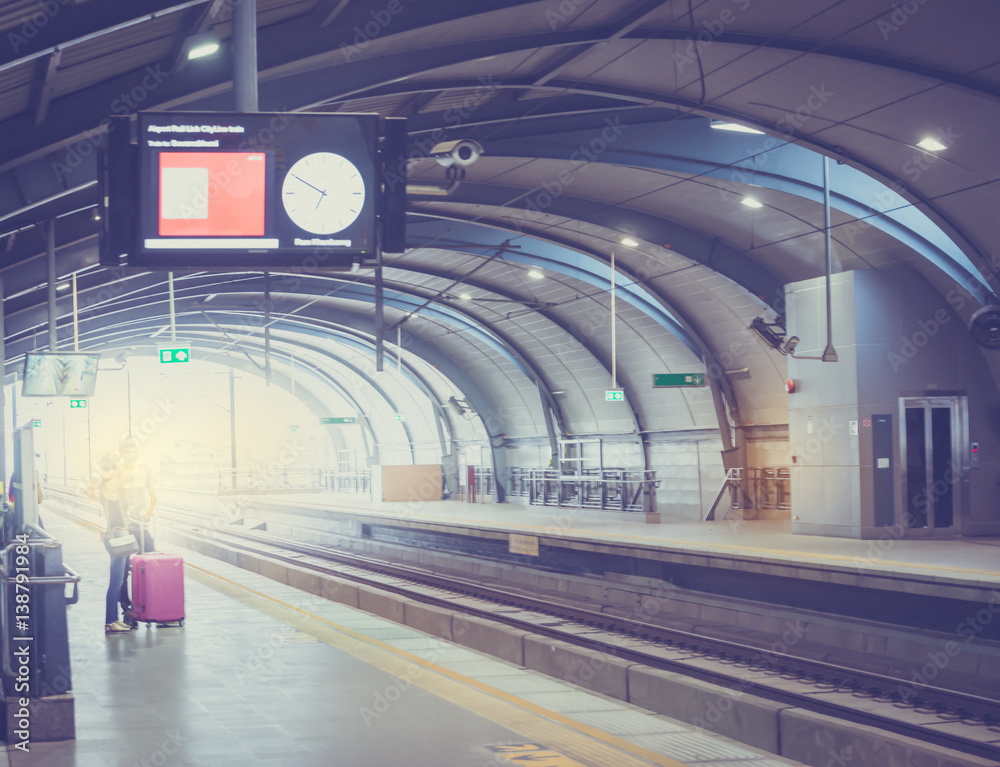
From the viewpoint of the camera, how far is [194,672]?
7.84m

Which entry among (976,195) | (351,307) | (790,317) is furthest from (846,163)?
(351,307)

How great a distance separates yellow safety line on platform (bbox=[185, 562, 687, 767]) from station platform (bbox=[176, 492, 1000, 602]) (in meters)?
5.87

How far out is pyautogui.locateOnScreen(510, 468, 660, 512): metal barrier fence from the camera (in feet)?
84.7

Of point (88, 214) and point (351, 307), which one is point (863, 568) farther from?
point (351, 307)

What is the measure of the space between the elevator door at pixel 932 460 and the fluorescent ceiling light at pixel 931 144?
4386mm

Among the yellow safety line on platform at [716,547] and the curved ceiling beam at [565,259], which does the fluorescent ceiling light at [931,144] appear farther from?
the curved ceiling beam at [565,259]

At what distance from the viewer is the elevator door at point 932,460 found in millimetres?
16719

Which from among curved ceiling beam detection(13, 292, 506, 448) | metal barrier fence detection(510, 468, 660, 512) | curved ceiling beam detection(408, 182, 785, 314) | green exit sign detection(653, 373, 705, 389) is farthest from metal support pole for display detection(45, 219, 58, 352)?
curved ceiling beam detection(13, 292, 506, 448)

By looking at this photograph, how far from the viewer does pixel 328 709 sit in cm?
→ 659

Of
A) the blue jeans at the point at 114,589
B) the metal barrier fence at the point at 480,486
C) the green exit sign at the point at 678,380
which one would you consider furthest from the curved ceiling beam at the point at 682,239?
the metal barrier fence at the point at 480,486

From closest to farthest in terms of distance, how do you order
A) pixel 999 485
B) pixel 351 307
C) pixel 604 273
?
pixel 999 485
pixel 604 273
pixel 351 307

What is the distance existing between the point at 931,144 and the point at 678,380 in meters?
8.45

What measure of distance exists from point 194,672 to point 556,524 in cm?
1527

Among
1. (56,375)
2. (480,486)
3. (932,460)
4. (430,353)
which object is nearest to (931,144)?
(932,460)
